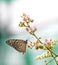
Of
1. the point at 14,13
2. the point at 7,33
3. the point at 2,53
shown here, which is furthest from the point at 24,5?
the point at 2,53

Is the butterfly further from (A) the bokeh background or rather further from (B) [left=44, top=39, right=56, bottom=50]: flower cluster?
(A) the bokeh background

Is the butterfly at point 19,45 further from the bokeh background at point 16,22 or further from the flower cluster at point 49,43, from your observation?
the bokeh background at point 16,22

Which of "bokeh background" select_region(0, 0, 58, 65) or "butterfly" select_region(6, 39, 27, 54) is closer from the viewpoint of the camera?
"butterfly" select_region(6, 39, 27, 54)

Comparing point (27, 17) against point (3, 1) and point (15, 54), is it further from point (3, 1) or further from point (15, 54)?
point (3, 1)

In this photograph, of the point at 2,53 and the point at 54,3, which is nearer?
the point at 54,3

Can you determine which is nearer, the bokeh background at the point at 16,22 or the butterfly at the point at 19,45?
the butterfly at the point at 19,45

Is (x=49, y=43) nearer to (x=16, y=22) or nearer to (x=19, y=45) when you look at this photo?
(x=19, y=45)

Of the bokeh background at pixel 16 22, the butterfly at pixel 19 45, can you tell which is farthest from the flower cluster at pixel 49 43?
the bokeh background at pixel 16 22

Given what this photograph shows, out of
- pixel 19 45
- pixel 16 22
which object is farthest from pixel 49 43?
pixel 16 22

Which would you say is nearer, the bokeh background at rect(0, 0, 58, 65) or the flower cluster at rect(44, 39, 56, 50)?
the flower cluster at rect(44, 39, 56, 50)

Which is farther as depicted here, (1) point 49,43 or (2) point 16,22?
(2) point 16,22

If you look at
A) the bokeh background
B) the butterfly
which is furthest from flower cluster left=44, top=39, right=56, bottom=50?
the bokeh background
